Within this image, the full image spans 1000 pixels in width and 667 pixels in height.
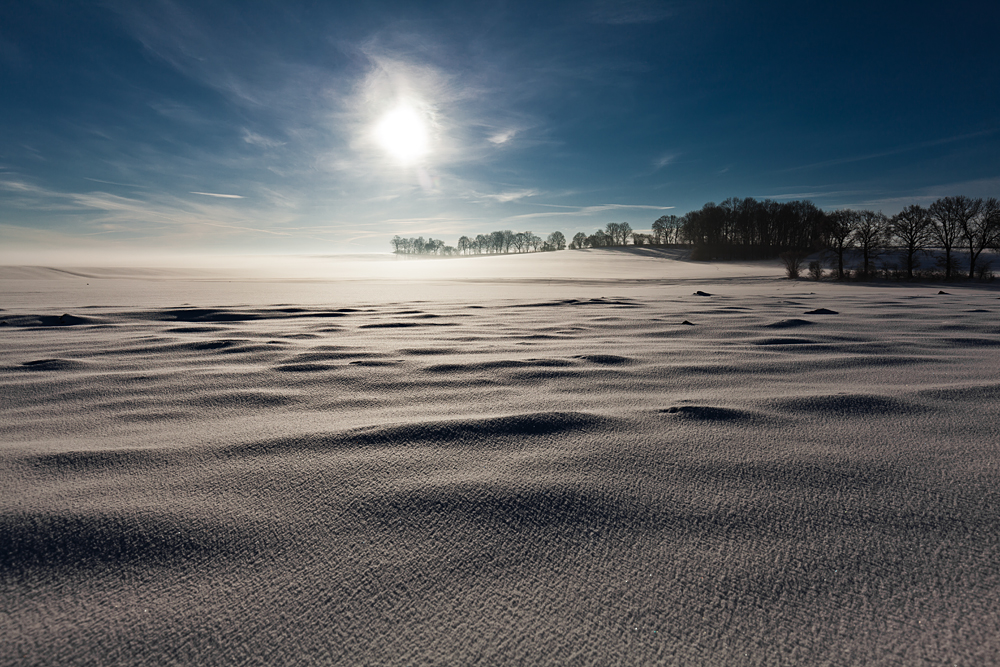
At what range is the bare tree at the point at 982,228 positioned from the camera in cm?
2181

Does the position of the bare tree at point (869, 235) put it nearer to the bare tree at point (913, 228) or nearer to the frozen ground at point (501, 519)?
the bare tree at point (913, 228)

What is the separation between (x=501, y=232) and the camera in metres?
102

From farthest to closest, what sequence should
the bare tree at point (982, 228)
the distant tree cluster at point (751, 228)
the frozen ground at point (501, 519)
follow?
the distant tree cluster at point (751, 228)
the bare tree at point (982, 228)
the frozen ground at point (501, 519)

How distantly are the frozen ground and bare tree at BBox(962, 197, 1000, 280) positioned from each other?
29.3 meters

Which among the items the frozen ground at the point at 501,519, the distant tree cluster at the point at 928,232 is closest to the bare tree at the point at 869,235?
the distant tree cluster at the point at 928,232

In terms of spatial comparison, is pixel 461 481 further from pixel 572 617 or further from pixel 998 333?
pixel 998 333

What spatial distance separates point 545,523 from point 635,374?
165cm

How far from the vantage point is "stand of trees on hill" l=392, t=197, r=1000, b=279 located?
22.9 meters

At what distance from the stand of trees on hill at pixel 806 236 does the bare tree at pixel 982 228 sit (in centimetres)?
4

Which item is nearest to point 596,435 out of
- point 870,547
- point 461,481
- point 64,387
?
point 461,481

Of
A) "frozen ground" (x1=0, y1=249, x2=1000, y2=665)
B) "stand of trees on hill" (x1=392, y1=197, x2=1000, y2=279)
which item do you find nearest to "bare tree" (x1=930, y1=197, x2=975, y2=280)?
"stand of trees on hill" (x1=392, y1=197, x2=1000, y2=279)

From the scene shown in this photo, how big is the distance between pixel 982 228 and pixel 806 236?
1254 inches

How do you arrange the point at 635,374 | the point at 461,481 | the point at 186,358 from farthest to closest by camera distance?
1. the point at 186,358
2. the point at 635,374
3. the point at 461,481

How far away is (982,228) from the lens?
73.2 feet
